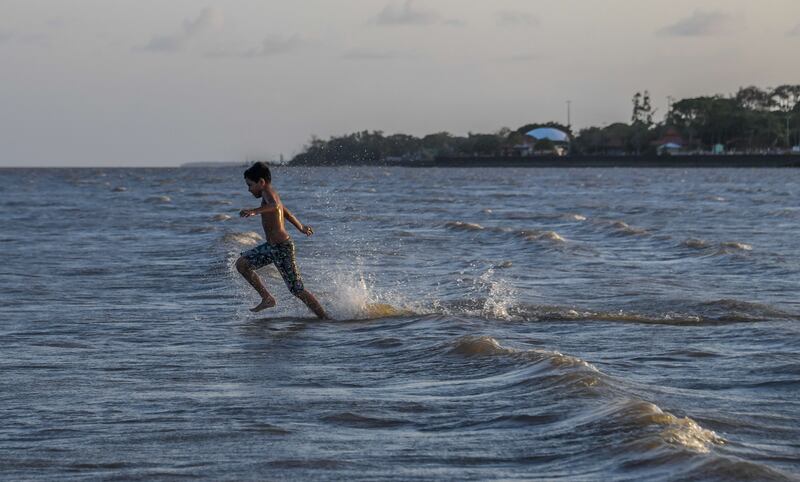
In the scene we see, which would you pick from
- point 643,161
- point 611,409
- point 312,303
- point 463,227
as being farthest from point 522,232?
point 643,161

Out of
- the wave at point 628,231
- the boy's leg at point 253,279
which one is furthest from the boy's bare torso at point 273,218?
the wave at point 628,231

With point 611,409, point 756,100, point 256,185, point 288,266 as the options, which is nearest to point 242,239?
point 288,266

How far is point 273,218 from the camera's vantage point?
40.3 ft

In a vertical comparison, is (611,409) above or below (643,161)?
above

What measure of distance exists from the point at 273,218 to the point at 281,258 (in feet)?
1.40

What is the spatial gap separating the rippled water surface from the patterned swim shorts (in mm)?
453

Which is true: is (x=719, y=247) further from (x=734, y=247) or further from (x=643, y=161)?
(x=643, y=161)

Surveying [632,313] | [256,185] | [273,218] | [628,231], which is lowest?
[628,231]

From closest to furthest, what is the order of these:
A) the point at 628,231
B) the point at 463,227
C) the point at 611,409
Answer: the point at 611,409, the point at 628,231, the point at 463,227

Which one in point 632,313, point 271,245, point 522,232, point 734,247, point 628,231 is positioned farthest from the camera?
point 628,231

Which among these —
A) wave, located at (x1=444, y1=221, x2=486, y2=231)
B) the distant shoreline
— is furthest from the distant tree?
wave, located at (x1=444, y1=221, x2=486, y2=231)

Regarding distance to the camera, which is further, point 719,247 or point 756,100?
point 756,100

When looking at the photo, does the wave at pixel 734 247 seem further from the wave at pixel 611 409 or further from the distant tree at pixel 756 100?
the distant tree at pixel 756 100

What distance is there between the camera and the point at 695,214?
1533 inches
